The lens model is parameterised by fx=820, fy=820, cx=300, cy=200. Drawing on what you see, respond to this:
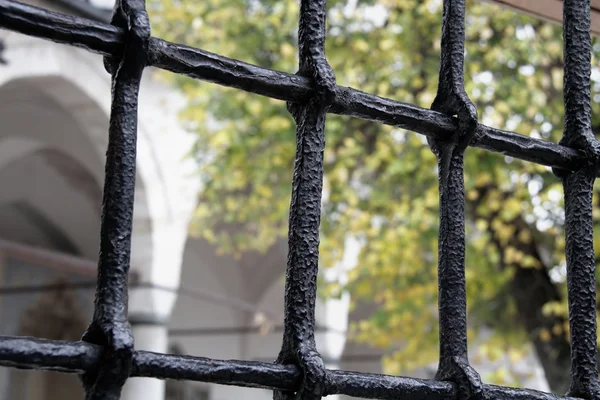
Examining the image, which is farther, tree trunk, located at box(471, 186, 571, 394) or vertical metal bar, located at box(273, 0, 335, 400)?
tree trunk, located at box(471, 186, 571, 394)

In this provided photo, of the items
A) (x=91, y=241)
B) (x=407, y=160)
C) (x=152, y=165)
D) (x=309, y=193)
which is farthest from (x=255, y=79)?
(x=91, y=241)

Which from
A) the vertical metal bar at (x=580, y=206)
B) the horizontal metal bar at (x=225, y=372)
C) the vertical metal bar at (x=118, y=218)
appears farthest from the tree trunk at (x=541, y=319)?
the vertical metal bar at (x=118, y=218)

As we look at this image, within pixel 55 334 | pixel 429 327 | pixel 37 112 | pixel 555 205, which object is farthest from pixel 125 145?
pixel 55 334

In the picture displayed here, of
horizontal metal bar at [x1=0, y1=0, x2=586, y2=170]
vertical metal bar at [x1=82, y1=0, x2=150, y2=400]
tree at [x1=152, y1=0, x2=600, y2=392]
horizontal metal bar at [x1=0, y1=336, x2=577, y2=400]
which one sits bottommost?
horizontal metal bar at [x1=0, y1=336, x2=577, y2=400]

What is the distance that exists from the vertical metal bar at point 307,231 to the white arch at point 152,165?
5.49m

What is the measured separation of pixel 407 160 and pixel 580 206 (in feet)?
10.9

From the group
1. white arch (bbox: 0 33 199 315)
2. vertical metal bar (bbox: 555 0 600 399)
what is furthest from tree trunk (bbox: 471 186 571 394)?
vertical metal bar (bbox: 555 0 600 399)

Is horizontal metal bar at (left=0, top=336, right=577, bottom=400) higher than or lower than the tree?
lower

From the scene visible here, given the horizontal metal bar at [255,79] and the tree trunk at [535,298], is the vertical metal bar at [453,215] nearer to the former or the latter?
the horizontal metal bar at [255,79]

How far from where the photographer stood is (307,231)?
68 centimetres

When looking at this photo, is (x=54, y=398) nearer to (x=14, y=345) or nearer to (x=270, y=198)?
(x=270, y=198)

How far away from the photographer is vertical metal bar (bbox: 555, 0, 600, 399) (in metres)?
0.79

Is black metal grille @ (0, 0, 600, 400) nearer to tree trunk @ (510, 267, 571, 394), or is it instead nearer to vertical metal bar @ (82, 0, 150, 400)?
vertical metal bar @ (82, 0, 150, 400)

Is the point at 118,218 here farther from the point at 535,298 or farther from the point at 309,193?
the point at 535,298
